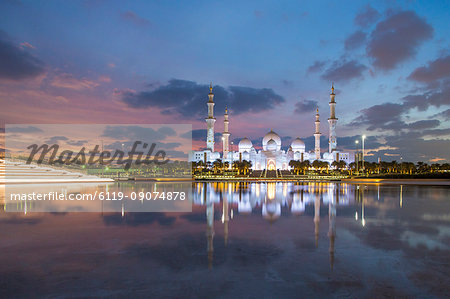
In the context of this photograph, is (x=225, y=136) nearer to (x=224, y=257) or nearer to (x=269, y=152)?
(x=269, y=152)

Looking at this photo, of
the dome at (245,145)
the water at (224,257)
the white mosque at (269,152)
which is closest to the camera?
the water at (224,257)

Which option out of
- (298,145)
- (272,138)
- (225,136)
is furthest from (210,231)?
(298,145)

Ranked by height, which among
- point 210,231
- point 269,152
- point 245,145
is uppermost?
point 245,145

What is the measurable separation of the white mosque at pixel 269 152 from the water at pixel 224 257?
72346 mm

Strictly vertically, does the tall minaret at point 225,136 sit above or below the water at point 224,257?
above

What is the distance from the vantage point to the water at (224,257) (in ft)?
16.1

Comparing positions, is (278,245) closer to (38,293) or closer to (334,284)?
(334,284)

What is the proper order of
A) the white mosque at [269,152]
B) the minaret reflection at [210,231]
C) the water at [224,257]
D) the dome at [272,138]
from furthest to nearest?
the dome at [272,138] → the white mosque at [269,152] → the minaret reflection at [210,231] → the water at [224,257]

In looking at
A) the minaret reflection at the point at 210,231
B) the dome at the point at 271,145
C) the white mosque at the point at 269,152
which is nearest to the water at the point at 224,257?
the minaret reflection at the point at 210,231

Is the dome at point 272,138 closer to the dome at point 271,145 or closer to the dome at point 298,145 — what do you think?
the dome at point 271,145

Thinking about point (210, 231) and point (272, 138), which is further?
point (272, 138)

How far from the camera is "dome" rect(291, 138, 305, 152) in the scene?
95.8m

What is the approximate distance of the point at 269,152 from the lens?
88625 mm

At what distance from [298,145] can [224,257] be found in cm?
9238
